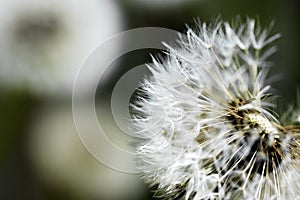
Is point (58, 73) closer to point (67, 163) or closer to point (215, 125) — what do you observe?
point (67, 163)

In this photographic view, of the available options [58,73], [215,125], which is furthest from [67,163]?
[215,125]

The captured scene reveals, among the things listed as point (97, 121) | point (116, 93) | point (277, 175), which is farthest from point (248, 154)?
point (97, 121)

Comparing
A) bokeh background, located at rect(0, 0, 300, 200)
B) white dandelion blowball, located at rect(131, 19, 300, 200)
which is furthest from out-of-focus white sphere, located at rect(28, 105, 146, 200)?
white dandelion blowball, located at rect(131, 19, 300, 200)

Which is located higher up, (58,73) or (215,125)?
(58,73)

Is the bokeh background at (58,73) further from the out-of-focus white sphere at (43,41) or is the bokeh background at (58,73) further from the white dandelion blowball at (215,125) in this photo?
the white dandelion blowball at (215,125)

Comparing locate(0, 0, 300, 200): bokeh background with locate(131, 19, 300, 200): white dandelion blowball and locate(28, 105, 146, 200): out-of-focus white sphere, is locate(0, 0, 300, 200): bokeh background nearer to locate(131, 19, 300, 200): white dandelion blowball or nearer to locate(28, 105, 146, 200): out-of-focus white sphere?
locate(28, 105, 146, 200): out-of-focus white sphere
